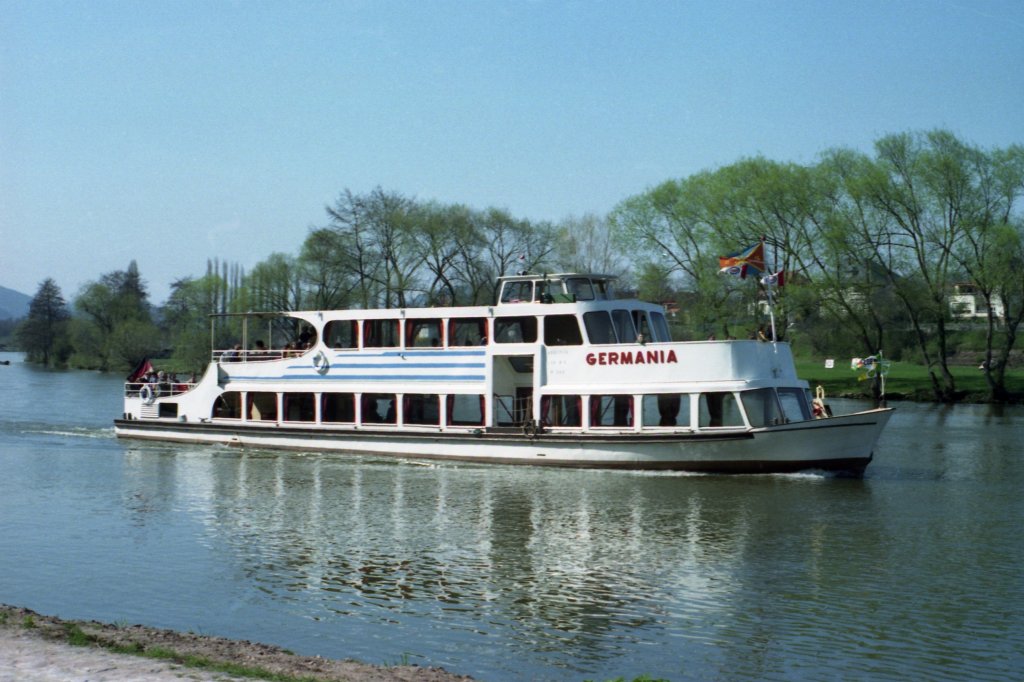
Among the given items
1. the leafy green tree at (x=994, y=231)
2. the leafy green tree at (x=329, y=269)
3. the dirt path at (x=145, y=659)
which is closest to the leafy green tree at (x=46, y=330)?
the leafy green tree at (x=329, y=269)

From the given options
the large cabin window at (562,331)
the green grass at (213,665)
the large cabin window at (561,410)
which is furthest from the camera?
the large cabin window at (561,410)

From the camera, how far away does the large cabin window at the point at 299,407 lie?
33.9m

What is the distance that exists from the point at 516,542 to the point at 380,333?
519 inches

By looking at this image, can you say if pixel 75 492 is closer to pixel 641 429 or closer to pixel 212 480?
pixel 212 480

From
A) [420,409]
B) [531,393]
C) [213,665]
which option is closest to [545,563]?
[213,665]

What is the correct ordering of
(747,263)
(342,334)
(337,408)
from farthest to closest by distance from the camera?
1. (337,408)
2. (342,334)
3. (747,263)

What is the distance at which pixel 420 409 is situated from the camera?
32.1m

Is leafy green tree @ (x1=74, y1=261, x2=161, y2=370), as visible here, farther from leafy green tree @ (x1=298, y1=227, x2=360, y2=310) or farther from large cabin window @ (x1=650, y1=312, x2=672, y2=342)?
large cabin window @ (x1=650, y1=312, x2=672, y2=342)

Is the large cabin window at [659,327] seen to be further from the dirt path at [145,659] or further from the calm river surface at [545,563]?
the dirt path at [145,659]

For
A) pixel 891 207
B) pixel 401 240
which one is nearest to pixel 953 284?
pixel 891 207

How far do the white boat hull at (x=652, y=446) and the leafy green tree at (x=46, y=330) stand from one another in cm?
9827

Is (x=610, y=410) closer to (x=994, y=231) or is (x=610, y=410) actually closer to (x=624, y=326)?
(x=624, y=326)

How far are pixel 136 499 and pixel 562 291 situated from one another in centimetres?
1186

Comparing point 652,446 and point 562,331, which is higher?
point 562,331
